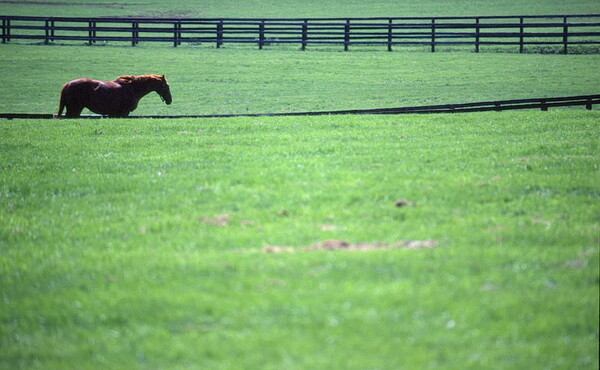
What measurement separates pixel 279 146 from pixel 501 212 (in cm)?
552

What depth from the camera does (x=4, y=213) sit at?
9.27 meters

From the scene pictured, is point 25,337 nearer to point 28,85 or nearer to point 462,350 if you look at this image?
point 462,350

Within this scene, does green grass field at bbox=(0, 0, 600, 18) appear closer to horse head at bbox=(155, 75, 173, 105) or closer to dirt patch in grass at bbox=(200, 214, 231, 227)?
horse head at bbox=(155, 75, 173, 105)

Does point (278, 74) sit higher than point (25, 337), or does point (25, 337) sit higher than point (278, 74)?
point (278, 74)

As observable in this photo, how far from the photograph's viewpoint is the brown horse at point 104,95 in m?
19.5

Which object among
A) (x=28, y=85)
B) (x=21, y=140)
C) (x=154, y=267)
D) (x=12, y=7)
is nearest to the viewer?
(x=154, y=267)

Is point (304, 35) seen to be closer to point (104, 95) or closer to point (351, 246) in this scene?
point (104, 95)

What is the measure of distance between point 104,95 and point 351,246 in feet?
45.0

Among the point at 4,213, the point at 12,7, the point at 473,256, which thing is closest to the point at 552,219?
the point at 473,256

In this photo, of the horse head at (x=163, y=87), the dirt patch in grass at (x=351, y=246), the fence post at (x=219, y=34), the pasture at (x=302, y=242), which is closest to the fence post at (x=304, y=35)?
the fence post at (x=219, y=34)

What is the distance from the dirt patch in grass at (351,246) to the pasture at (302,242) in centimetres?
4

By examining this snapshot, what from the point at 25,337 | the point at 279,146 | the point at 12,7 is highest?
the point at 12,7

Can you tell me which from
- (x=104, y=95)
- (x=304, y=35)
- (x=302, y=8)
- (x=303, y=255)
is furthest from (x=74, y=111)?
(x=302, y=8)

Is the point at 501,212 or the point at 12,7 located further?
the point at 12,7
